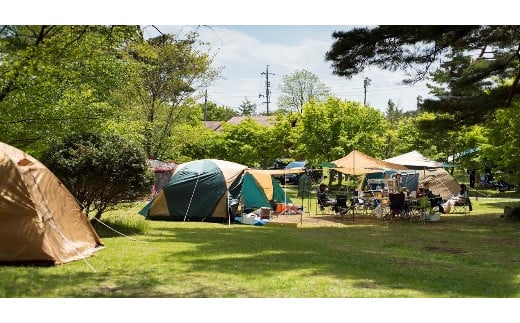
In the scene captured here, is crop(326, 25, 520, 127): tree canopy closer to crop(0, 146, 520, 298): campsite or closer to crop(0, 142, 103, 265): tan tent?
crop(0, 146, 520, 298): campsite

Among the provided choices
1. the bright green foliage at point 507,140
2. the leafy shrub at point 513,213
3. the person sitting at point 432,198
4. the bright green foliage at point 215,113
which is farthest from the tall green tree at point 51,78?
the bright green foliage at point 215,113

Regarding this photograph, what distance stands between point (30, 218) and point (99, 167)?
3.37 meters

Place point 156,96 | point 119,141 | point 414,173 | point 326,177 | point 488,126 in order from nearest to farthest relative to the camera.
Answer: point 119,141
point 488,126
point 414,173
point 156,96
point 326,177

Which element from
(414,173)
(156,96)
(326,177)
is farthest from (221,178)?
(326,177)

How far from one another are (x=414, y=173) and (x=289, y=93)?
110 ft

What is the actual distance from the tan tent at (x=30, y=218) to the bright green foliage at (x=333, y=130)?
2135 cm

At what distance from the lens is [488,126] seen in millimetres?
17938

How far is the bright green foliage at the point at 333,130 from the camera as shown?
96.7 ft

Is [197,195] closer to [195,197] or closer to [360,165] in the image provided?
[195,197]

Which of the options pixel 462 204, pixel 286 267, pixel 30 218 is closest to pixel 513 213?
pixel 462 204

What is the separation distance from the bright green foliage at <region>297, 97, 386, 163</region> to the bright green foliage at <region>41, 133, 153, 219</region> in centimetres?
1814

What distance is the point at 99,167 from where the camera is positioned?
11.5 metres

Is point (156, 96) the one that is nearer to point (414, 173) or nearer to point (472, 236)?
point (414, 173)

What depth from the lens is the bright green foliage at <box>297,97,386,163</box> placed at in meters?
29.5
